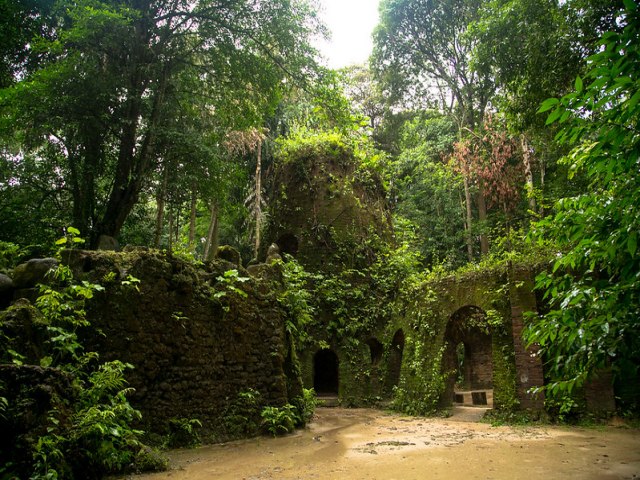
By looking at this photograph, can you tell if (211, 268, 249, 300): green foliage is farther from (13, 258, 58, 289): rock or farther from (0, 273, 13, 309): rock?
(0, 273, 13, 309): rock

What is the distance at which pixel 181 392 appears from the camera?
6.93 meters

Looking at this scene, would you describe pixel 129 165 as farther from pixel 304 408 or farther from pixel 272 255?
pixel 304 408

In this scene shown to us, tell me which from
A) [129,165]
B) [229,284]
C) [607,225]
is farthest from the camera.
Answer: [129,165]

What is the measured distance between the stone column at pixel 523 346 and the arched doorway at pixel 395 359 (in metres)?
5.29

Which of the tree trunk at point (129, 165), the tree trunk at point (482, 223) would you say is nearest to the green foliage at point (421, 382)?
the tree trunk at point (482, 223)

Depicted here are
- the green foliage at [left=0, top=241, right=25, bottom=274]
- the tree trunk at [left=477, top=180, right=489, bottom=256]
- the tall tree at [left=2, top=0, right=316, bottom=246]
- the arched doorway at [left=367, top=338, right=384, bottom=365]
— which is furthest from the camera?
the tree trunk at [left=477, top=180, right=489, bottom=256]

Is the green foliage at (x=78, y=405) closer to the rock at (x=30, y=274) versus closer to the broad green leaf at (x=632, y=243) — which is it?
the rock at (x=30, y=274)

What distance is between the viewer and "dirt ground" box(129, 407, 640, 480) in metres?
5.22

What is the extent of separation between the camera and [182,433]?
675 cm

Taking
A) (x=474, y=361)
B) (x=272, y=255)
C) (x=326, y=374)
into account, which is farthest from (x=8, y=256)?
(x=474, y=361)

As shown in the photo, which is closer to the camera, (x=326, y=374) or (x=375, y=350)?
(x=375, y=350)

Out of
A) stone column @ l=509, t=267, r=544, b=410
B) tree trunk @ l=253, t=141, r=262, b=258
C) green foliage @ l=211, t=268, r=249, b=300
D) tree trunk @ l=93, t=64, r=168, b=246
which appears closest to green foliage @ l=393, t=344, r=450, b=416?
stone column @ l=509, t=267, r=544, b=410

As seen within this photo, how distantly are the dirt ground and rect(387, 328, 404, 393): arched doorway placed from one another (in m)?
6.11

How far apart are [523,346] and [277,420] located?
5965 mm
